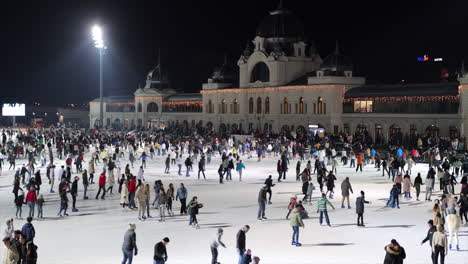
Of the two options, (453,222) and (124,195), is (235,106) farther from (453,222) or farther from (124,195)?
(453,222)

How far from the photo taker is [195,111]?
10012 cm

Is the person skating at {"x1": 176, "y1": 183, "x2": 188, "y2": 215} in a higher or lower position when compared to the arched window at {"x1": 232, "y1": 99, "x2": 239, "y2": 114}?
lower

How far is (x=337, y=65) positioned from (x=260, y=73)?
1491cm

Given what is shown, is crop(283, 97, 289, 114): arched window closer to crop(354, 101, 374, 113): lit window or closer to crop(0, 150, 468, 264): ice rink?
crop(354, 101, 374, 113): lit window

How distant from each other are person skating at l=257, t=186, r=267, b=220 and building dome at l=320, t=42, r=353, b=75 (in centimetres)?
5263

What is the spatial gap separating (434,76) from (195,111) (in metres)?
33.9

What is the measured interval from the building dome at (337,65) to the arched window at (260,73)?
39.1ft

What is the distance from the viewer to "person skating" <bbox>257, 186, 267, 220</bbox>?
22.8 metres

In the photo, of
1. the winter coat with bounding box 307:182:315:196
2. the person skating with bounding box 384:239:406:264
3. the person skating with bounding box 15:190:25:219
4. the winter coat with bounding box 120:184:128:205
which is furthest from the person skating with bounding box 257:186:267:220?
the person skating with bounding box 384:239:406:264

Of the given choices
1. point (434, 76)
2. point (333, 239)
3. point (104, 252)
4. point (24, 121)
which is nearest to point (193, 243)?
point (104, 252)

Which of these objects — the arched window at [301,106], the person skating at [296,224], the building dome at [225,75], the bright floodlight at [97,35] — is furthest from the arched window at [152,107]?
the person skating at [296,224]

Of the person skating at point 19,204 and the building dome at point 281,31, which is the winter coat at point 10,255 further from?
the building dome at point 281,31

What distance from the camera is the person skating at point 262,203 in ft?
74.7

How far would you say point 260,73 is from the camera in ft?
286
